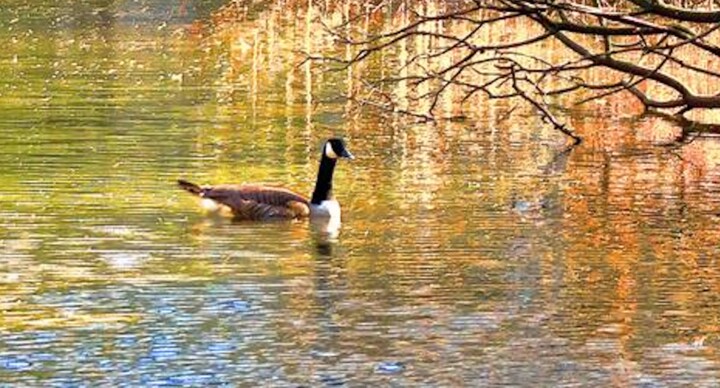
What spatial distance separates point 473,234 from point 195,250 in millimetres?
1651

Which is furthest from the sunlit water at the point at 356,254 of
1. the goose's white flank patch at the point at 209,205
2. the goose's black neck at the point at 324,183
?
the goose's black neck at the point at 324,183

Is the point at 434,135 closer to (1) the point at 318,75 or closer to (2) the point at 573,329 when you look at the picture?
(1) the point at 318,75

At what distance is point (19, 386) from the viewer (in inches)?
334

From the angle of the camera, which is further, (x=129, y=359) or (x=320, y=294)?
(x=320, y=294)

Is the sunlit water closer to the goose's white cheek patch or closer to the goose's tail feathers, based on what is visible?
the goose's tail feathers

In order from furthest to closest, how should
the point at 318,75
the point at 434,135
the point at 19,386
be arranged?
the point at 318,75
the point at 434,135
the point at 19,386

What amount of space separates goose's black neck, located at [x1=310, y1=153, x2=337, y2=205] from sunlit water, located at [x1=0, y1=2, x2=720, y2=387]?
0.27 meters

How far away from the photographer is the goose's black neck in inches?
527

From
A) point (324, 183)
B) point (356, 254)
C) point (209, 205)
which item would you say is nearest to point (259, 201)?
point (209, 205)

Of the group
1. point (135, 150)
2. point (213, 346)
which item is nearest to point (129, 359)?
point (213, 346)

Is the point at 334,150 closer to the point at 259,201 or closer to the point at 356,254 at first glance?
the point at 259,201

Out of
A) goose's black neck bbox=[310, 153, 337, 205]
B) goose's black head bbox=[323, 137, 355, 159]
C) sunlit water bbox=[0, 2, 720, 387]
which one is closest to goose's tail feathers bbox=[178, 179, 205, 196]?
sunlit water bbox=[0, 2, 720, 387]

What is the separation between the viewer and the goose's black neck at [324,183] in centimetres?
1338

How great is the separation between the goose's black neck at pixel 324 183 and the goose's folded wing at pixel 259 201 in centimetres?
8
